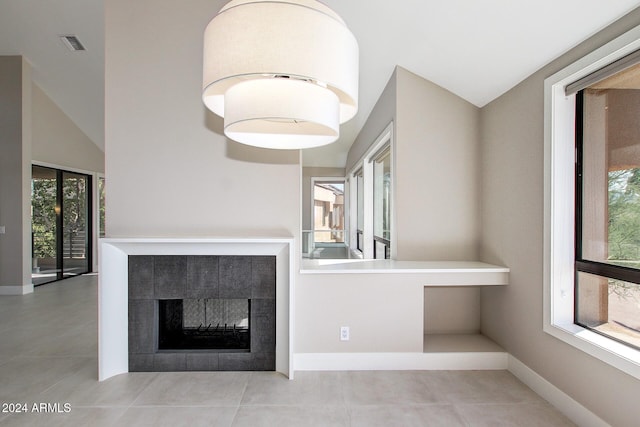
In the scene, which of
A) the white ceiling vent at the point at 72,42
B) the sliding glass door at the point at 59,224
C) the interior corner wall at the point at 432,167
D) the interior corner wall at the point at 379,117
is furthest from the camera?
the sliding glass door at the point at 59,224

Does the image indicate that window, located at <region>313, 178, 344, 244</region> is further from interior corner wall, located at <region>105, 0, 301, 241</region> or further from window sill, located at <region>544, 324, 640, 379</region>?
window sill, located at <region>544, 324, 640, 379</region>

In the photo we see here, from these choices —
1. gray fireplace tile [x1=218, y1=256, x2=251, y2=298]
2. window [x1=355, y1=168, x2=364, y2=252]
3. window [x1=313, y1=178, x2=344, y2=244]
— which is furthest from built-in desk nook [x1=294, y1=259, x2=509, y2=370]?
window [x1=313, y1=178, x2=344, y2=244]

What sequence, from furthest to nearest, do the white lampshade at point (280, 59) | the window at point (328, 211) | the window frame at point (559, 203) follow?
1. the window at point (328, 211)
2. the window frame at point (559, 203)
3. the white lampshade at point (280, 59)

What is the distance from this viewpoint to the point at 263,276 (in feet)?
8.96

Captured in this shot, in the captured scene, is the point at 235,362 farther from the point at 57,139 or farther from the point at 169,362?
the point at 57,139

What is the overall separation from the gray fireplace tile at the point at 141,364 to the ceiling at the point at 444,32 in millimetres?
3149

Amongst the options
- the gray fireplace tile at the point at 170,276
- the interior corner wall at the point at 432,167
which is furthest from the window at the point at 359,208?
the gray fireplace tile at the point at 170,276

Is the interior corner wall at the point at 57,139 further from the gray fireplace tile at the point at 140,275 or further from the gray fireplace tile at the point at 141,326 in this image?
the gray fireplace tile at the point at 141,326

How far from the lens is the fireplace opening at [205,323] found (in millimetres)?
2850

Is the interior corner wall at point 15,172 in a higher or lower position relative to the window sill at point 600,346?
higher

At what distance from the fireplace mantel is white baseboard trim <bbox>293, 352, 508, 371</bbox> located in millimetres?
222

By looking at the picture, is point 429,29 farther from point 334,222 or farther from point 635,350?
point 334,222

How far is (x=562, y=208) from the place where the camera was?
88.0 inches

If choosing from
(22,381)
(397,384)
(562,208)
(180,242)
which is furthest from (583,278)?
(22,381)
